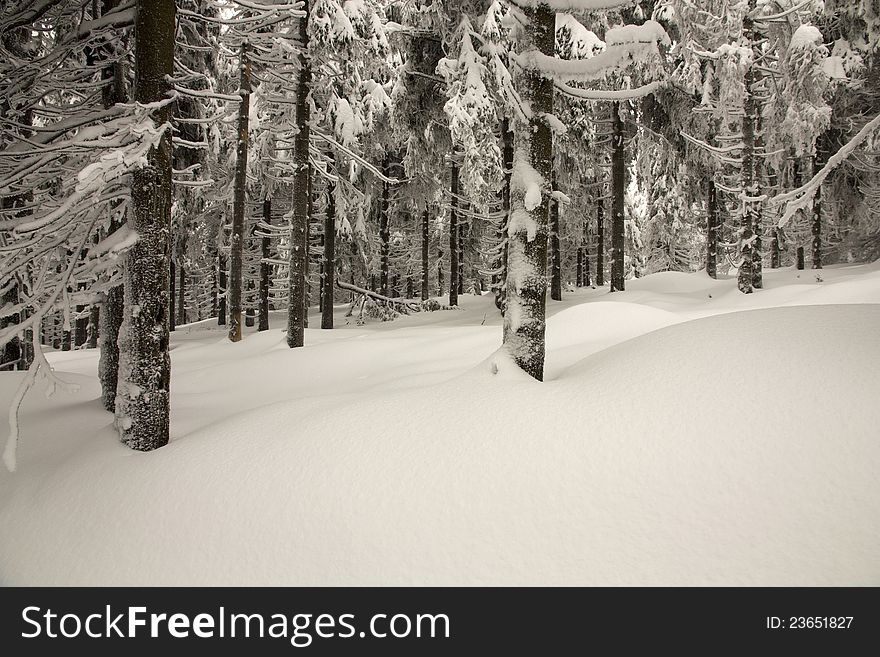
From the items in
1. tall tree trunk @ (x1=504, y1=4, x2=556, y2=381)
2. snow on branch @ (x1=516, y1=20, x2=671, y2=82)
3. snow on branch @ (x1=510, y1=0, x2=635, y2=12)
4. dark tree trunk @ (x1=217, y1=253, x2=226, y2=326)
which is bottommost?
dark tree trunk @ (x1=217, y1=253, x2=226, y2=326)

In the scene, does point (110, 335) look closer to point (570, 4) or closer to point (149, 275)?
point (149, 275)

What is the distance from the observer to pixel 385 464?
348 cm

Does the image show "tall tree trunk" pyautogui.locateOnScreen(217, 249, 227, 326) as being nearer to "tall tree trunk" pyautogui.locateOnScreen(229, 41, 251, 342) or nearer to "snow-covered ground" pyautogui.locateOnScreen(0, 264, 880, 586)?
"tall tree trunk" pyautogui.locateOnScreen(229, 41, 251, 342)

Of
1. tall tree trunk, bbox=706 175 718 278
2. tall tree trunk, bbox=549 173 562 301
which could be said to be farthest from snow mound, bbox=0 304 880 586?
tall tree trunk, bbox=706 175 718 278

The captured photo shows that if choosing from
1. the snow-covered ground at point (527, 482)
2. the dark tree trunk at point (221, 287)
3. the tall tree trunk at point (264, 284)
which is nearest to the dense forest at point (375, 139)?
the tall tree trunk at point (264, 284)

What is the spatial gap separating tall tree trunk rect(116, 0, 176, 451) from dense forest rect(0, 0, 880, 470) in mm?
19

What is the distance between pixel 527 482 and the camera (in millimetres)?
3172

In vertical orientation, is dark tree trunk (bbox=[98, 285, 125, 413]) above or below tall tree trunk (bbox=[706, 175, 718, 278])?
below

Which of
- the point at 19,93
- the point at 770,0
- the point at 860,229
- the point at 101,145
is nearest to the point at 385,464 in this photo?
the point at 101,145

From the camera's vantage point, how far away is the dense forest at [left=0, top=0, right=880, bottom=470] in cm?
467

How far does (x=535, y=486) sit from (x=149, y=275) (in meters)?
3.98

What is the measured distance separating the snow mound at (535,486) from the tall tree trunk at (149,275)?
17.5 inches
